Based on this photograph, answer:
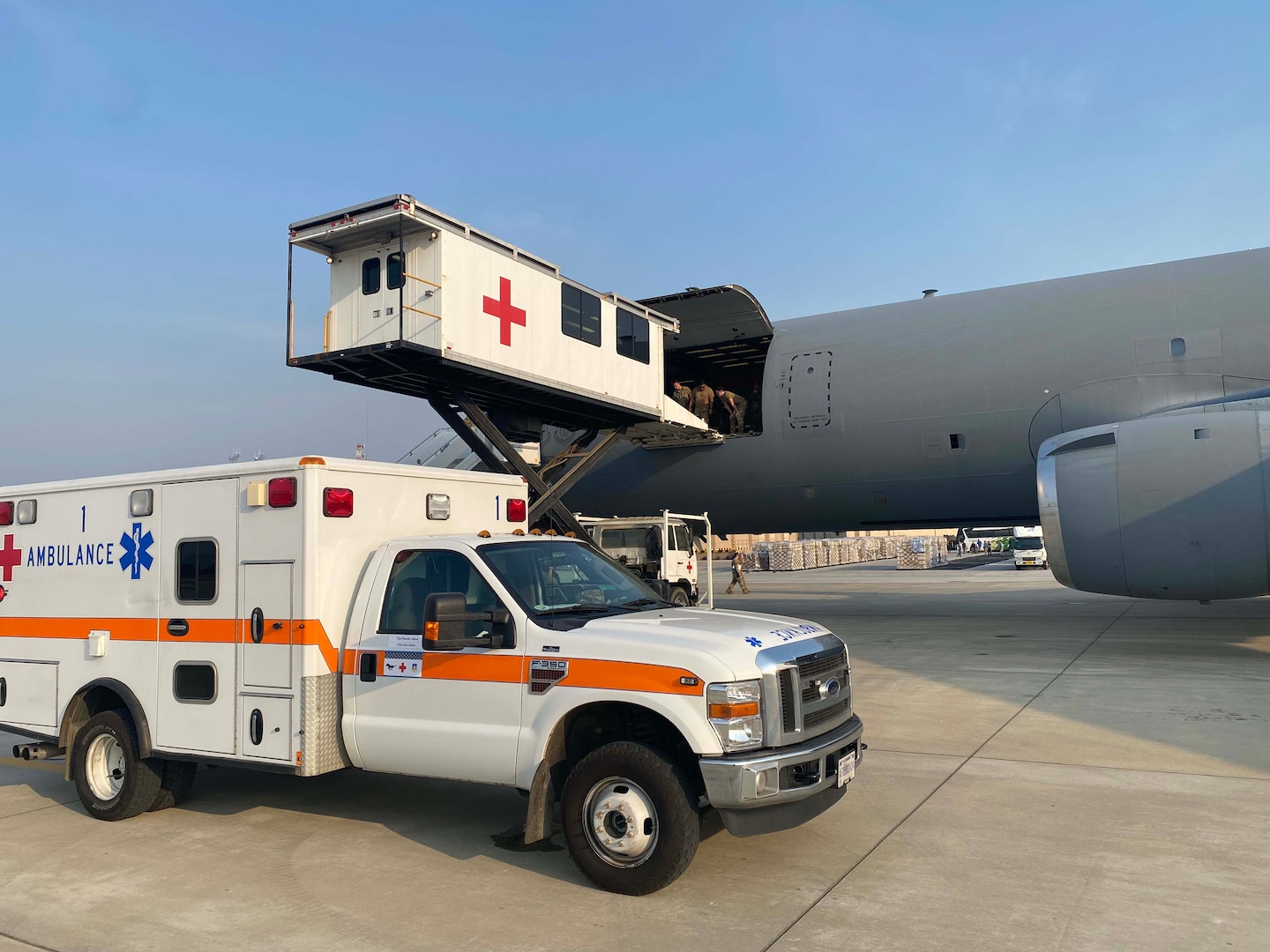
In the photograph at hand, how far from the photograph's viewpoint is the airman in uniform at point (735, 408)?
18.5 meters

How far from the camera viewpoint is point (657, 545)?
63.5 feet

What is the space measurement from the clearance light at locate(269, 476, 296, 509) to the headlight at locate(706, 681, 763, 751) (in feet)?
10.2

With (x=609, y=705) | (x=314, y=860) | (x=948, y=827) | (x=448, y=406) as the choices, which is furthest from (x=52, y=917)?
(x=448, y=406)

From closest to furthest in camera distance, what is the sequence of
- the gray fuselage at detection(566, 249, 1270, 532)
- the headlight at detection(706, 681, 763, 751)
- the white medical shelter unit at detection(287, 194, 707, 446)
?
the headlight at detection(706, 681, 763, 751) < the white medical shelter unit at detection(287, 194, 707, 446) < the gray fuselage at detection(566, 249, 1270, 532)

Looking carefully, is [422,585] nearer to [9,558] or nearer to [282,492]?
[282,492]

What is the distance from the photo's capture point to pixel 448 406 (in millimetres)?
13898

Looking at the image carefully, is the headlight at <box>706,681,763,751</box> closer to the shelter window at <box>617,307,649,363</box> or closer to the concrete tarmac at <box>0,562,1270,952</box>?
the concrete tarmac at <box>0,562,1270,952</box>

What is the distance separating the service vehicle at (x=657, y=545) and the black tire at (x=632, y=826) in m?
13.8

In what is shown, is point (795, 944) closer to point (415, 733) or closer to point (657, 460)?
point (415, 733)

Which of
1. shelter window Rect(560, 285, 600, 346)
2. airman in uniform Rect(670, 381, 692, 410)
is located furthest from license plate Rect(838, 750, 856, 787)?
airman in uniform Rect(670, 381, 692, 410)

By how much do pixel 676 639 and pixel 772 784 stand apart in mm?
914

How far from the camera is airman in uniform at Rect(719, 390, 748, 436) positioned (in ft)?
60.8

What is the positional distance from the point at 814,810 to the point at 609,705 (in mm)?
1294

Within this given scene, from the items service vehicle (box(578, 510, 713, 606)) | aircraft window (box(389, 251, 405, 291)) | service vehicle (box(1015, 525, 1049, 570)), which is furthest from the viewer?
service vehicle (box(1015, 525, 1049, 570))
